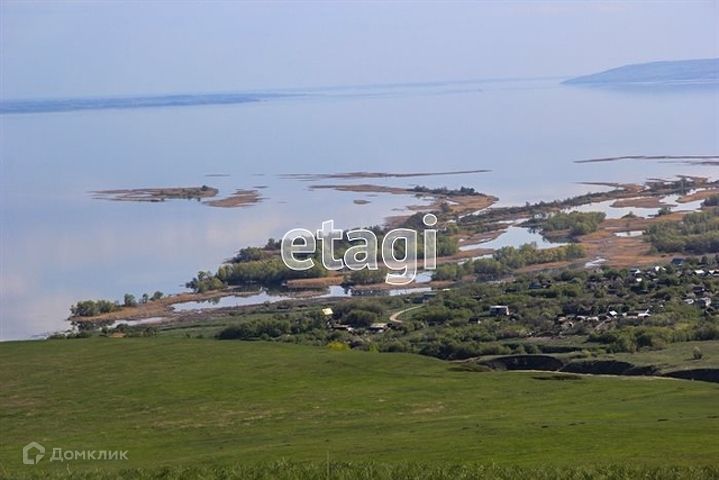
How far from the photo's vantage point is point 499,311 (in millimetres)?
35500

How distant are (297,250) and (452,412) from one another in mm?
31208

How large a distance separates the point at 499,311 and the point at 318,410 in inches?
611

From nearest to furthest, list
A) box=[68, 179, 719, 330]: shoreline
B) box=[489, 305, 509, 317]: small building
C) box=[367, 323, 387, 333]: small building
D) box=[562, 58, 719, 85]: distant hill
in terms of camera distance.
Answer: box=[367, 323, 387, 333]: small building < box=[489, 305, 509, 317]: small building < box=[68, 179, 719, 330]: shoreline < box=[562, 58, 719, 85]: distant hill

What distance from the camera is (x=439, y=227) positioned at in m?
55.4

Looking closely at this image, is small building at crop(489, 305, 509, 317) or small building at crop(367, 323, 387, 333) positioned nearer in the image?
small building at crop(367, 323, 387, 333)

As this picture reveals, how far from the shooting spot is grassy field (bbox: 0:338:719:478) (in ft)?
51.0

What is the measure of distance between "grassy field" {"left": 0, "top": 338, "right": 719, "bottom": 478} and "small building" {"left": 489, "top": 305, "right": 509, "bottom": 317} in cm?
883

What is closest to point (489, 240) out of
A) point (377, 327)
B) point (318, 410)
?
point (377, 327)

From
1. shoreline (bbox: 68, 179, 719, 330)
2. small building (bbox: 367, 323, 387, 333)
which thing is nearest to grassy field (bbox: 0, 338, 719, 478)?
small building (bbox: 367, 323, 387, 333)

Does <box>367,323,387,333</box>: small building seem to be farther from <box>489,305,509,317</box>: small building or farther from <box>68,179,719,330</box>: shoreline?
<box>68,179,719,330</box>: shoreline

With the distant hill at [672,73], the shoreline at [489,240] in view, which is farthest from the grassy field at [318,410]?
the distant hill at [672,73]

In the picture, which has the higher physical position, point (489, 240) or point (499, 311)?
point (489, 240)

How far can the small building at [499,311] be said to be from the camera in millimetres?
35250

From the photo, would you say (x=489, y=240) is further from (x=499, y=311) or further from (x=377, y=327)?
(x=377, y=327)
